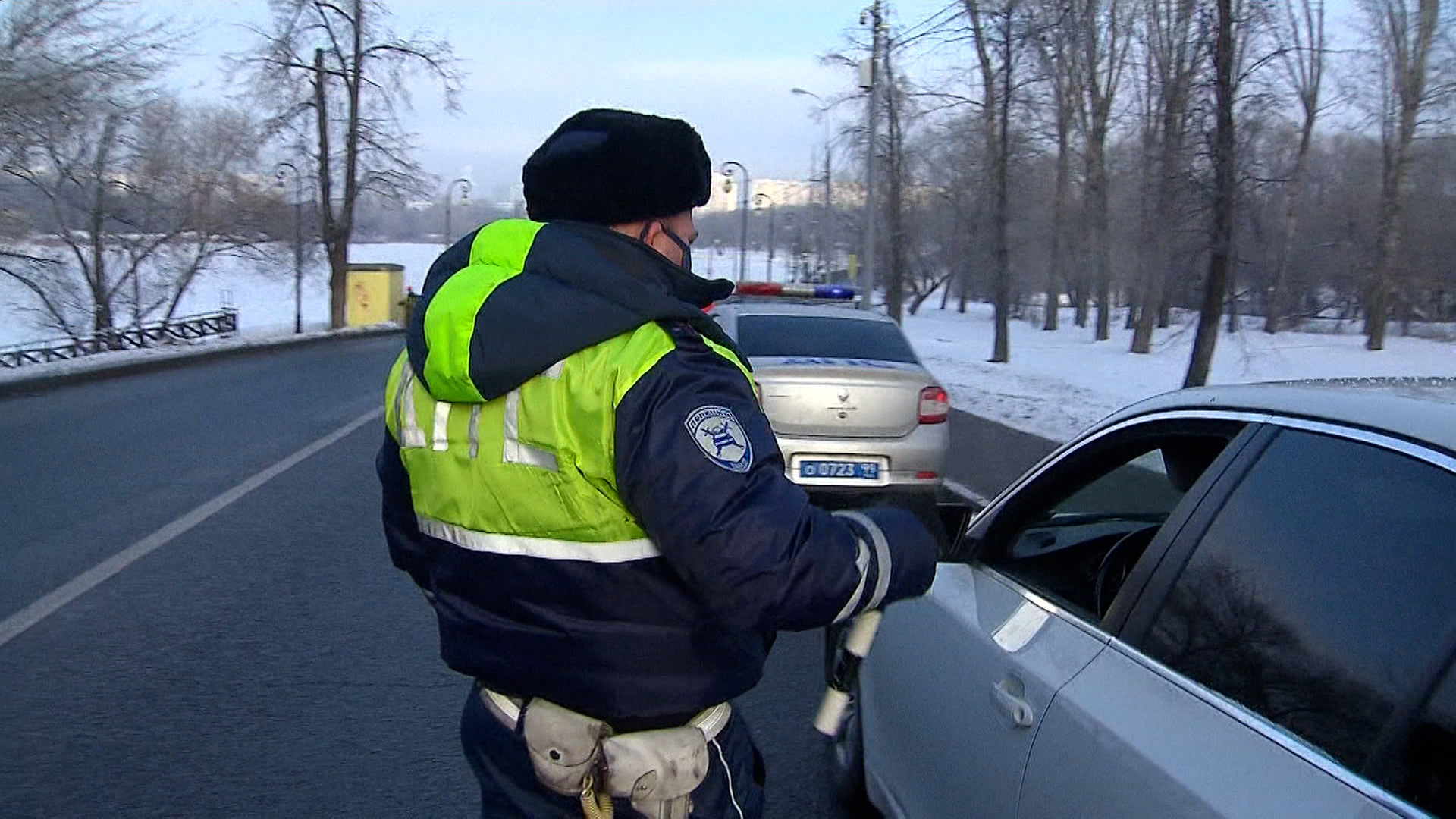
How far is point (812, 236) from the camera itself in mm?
69688

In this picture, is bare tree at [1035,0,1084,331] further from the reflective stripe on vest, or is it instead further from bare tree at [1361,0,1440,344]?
the reflective stripe on vest

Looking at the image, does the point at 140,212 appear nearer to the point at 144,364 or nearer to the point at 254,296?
the point at 144,364

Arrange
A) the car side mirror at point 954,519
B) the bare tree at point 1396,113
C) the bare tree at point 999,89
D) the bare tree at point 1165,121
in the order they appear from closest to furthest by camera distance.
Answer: the car side mirror at point 954,519 < the bare tree at point 1165,121 < the bare tree at point 999,89 < the bare tree at point 1396,113

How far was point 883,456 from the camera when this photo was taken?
9.01 meters

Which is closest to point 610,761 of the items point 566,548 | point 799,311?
point 566,548

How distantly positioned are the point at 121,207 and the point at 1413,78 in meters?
39.6

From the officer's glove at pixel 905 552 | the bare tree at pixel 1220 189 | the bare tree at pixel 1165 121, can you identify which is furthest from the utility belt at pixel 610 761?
the bare tree at pixel 1165 121

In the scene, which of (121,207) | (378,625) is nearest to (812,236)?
(121,207)

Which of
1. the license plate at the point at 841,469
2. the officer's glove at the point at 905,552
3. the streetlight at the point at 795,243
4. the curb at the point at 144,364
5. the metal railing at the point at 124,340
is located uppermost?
the streetlight at the point at 795,243

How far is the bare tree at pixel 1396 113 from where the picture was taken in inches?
1494

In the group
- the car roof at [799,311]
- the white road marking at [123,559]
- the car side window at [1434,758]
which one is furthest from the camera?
the car roof at [799,311]

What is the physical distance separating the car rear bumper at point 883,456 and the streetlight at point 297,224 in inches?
1337

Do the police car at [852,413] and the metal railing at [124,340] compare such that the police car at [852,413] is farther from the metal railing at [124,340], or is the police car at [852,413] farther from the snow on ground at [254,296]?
the metal railing at [124,340]

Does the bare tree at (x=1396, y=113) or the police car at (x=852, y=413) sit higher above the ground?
the bare tree at (x=1396, y=113)
